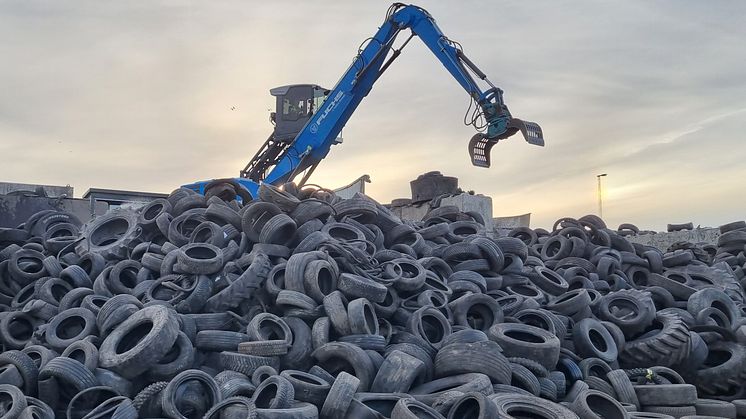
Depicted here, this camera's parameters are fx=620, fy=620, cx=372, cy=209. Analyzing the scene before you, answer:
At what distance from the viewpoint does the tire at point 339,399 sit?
4.88 m

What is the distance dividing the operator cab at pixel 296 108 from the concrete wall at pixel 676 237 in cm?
839

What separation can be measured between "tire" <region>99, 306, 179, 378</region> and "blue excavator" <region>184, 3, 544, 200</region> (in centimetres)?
501

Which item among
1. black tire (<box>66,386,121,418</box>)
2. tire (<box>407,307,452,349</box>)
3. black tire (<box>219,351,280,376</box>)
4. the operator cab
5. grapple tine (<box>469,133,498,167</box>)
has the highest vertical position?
the operator cab

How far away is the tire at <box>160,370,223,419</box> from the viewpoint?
4.88 meters

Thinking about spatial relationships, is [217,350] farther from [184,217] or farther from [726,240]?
[726,240]

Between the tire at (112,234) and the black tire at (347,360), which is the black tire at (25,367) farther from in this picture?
the tire at (112,234)

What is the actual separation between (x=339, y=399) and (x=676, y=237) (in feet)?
42.0

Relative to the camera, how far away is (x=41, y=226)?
10.5 m

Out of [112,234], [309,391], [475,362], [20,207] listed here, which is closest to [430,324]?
[475,362]

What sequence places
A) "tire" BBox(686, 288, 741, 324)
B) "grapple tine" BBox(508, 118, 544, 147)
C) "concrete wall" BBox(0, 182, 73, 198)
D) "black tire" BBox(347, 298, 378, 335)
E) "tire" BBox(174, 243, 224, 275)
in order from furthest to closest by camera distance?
"concrete wall" BBox(0, 182, 73, 198)
"grapple tine" BBox(508, 118, 544, 147)
"tire" BBox(686, 288, 741, 324)
"tire" BBox(174, 243, 224, 275)
"black tire" BBox(347, 298, 378, 335)

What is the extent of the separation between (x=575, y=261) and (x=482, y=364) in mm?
5297

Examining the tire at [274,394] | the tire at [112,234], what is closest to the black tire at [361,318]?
the tire at [274,394]

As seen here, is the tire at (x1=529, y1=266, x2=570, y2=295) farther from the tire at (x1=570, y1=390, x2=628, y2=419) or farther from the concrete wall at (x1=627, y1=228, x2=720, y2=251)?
the concrete wall at (x1=627, y1=228, x2=720, y2=251)

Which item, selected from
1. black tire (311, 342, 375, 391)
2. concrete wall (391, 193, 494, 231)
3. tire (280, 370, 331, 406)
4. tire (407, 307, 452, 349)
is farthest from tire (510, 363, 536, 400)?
concrete wall (391, 193, 494, 231)
